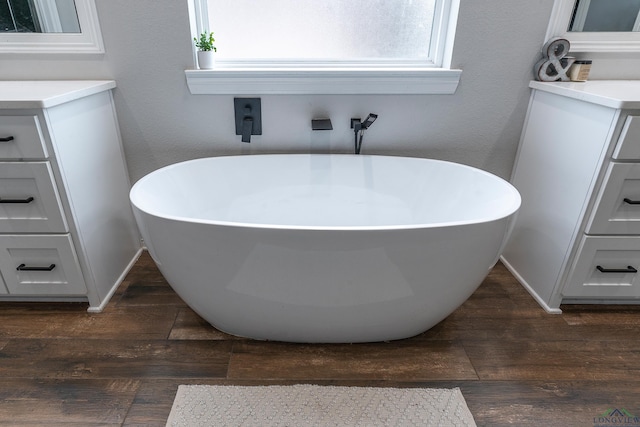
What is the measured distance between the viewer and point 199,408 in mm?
1108

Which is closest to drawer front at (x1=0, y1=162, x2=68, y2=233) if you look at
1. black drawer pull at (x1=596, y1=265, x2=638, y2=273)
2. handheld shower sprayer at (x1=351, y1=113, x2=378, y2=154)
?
handheld shower sprayer at (x1=351, y1=113, x2=378, y2=154)

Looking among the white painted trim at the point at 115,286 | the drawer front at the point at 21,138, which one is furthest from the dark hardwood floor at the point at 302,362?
the drawer front at the point at 21,138

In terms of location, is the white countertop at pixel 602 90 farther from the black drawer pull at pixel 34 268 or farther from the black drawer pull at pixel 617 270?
the black drawer pull at pixel 34 268

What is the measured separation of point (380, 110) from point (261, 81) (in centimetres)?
55

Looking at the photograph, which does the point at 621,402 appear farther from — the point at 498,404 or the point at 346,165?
the point at 346,165

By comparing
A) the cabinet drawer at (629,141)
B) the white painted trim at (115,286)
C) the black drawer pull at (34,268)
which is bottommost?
the white painted trim at (115,286)

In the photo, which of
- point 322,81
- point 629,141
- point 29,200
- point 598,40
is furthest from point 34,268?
point 598,40

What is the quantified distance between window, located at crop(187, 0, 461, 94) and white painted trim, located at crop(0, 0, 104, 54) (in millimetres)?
419

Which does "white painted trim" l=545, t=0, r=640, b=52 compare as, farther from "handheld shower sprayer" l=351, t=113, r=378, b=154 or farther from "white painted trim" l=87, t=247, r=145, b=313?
"white painted trim" l=87, t=247, r=145, b=313

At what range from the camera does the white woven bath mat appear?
3.54 ft

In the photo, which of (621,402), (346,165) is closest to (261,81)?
(346,165)

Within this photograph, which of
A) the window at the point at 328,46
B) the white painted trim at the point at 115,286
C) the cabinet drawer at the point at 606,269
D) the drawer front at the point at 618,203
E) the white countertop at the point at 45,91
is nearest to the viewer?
the white countertop at the point at 45,91

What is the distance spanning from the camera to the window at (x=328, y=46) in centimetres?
160

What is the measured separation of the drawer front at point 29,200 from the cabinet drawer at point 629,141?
6.35 ft
